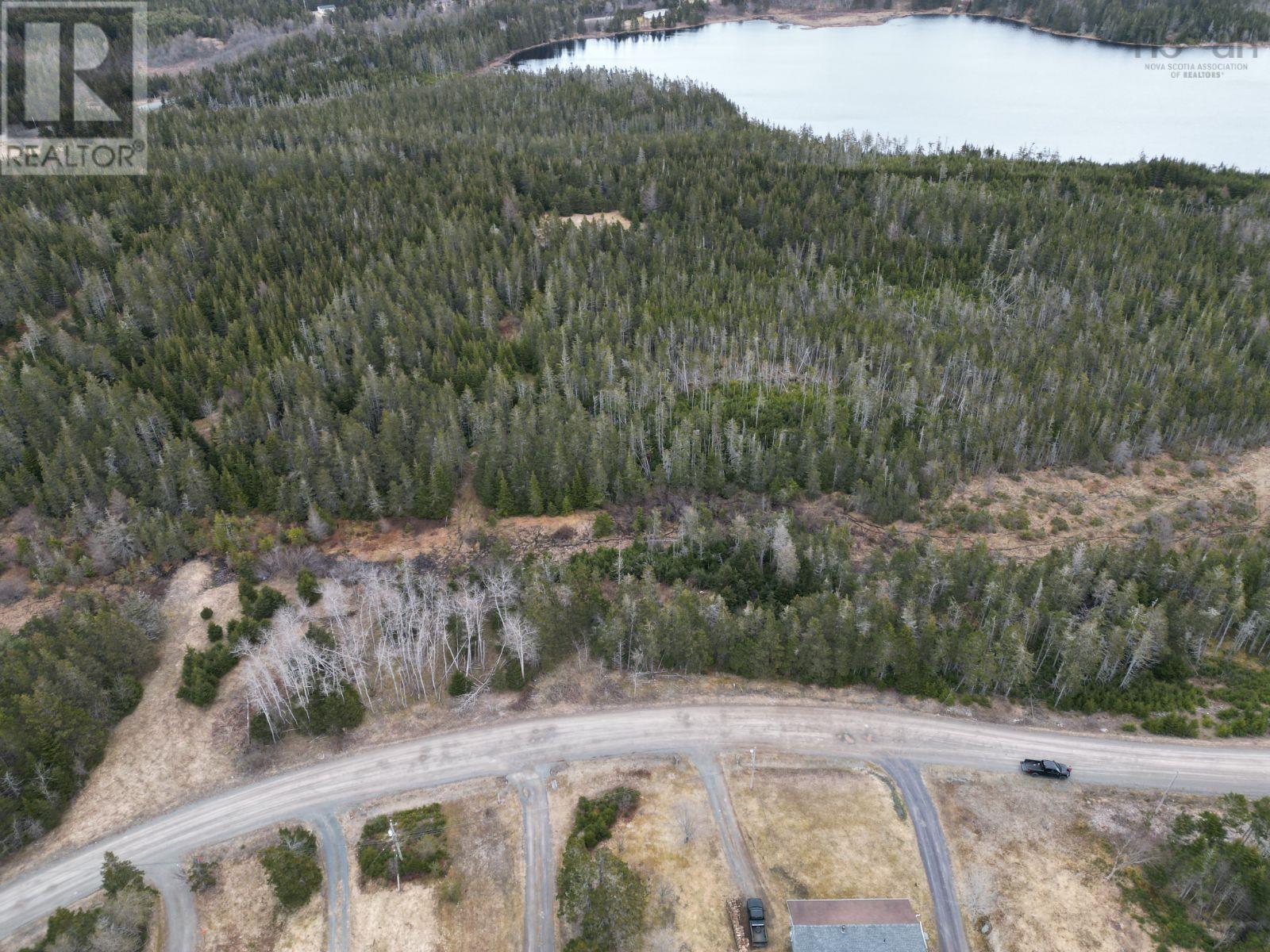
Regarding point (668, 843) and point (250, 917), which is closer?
point (250, 917)

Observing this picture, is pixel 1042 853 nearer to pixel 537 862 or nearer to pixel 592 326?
pixel 537 862

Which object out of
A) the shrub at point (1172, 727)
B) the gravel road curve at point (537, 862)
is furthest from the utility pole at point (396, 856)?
the shrub at point (1172, 727)

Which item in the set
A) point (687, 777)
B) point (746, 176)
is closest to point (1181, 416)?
point (687, 777)

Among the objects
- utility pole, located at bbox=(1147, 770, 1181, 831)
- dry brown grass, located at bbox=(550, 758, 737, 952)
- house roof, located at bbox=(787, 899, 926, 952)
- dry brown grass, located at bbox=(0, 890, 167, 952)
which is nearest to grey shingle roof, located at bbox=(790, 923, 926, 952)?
house roof, located at bbox=(787, 899, 926, 952)

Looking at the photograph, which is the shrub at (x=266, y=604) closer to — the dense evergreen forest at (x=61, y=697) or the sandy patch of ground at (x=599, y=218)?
the dense evergreen forest at (x=61, y=697)

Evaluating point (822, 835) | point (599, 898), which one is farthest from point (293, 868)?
point (822, 835)

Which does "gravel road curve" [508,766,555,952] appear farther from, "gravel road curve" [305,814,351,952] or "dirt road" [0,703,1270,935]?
"gravel road curve" [305,814,351,952]
